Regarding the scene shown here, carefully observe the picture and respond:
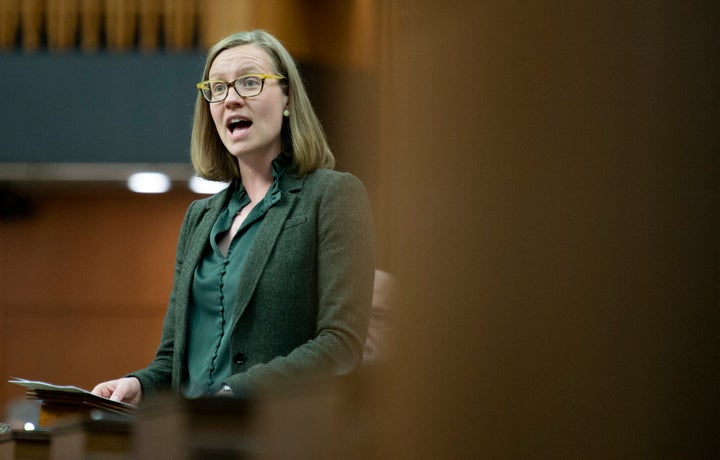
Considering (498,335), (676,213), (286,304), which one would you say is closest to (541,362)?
(498,335)

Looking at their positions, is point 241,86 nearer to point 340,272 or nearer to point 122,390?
point 340,272

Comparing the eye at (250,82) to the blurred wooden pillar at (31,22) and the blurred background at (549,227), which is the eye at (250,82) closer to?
the blurred background at (549,227)

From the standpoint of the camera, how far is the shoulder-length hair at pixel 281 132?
1.73 meters

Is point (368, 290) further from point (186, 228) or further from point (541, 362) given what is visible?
point (541, 362)

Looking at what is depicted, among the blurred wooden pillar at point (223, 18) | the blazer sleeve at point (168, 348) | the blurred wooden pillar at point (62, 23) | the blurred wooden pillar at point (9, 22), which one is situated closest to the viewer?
the blazer sleeve at point (168, 348)

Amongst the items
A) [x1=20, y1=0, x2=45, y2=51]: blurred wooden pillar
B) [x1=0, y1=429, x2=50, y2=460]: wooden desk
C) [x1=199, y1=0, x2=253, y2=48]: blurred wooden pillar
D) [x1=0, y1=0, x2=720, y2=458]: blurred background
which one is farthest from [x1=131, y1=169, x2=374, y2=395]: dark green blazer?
[x1=20, y1=0, x2=45, y2=51]: blurred wooden pillar

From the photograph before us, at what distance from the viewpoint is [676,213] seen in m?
0.72

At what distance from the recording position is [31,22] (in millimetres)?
3953

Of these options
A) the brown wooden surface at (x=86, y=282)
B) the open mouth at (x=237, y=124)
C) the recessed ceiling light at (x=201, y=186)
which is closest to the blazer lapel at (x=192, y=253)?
the open mouth at (x=237, y=124)

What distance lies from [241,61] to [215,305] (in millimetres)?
399

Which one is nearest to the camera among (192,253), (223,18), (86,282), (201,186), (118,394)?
(118,394)

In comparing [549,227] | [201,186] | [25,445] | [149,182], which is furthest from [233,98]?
[149,182]

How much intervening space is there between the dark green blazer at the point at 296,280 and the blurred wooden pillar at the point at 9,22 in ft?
8.10

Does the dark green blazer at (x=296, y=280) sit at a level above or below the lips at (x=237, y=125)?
below
